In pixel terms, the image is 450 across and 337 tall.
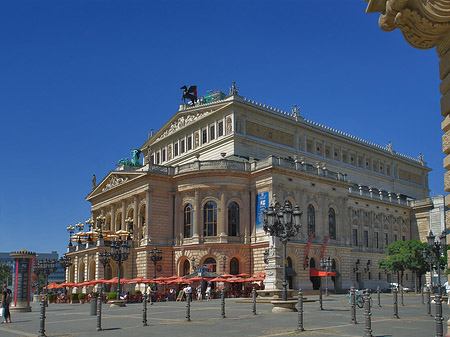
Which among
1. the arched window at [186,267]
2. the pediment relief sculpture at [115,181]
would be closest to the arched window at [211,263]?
the arched window at [186,267]

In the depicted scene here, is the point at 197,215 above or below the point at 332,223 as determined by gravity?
above

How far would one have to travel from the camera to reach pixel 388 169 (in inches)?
3524

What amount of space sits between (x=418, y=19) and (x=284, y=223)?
56.4 ft

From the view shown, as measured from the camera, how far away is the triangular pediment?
64625mm

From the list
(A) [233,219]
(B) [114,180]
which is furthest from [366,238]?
(B) [114,180]

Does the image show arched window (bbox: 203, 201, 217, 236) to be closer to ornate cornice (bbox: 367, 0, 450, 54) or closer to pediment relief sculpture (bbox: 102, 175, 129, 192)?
pediment relief sculpture (bbox: 102, 175, 129, 192)

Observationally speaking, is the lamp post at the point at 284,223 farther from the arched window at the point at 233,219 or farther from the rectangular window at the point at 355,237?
the rectangular window at the point at 355,237

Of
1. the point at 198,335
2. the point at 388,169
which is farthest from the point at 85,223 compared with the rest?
the point at 198,335

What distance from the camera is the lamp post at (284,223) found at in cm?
2509

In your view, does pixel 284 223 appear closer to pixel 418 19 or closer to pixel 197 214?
pixel 418 19

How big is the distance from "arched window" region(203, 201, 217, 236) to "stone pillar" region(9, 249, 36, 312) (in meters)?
26.0

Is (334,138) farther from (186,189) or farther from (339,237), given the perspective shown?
(186,189)

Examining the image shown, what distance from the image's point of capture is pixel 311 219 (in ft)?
199

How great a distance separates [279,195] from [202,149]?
17.1m
